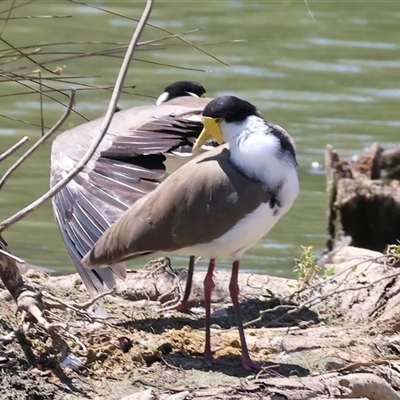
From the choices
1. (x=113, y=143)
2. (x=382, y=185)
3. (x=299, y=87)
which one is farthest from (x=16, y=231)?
(x=299, y=87)

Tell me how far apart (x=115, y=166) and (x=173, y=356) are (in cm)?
150

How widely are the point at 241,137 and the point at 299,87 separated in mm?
10389

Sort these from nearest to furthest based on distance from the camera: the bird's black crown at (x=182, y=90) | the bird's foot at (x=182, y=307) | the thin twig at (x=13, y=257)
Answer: the thin twig at (x=13, y=257) < the bird's foot at (x=182, y=307) < the bird's black crown at (x=182, y=90)

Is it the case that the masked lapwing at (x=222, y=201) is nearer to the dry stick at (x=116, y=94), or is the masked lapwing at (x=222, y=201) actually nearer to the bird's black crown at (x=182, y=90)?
the dry stick at (x=116, y=94)

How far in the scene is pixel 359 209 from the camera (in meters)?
10.7

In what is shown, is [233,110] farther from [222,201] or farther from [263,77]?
[263,77]

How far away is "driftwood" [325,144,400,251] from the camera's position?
10445 millimetres

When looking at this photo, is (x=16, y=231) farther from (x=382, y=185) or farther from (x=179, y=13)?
(x=179, y=13)

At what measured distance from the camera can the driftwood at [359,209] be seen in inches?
411

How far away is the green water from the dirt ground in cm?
407

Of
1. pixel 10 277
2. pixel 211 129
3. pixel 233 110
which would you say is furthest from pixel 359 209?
pixel 10 277

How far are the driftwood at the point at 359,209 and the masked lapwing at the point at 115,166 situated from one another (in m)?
3.59

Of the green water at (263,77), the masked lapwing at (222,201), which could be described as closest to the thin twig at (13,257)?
the masked lapwing at (222,201)

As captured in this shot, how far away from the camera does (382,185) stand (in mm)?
10703
